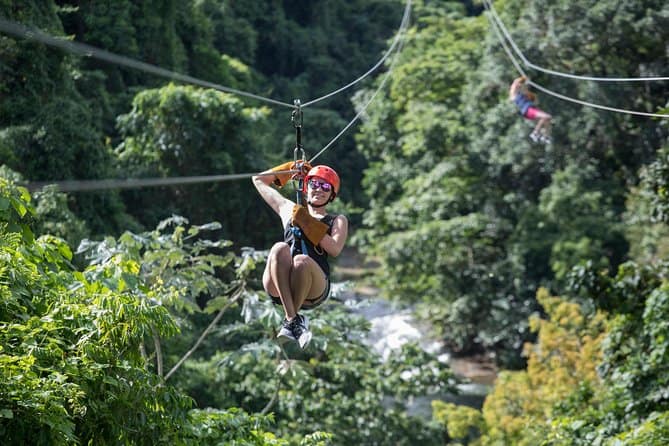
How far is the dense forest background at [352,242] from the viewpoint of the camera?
16.7 ft

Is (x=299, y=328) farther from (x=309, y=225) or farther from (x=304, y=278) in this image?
(x=309, y=225)

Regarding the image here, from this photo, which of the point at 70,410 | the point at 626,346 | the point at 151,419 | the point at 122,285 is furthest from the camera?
the point at 626,346

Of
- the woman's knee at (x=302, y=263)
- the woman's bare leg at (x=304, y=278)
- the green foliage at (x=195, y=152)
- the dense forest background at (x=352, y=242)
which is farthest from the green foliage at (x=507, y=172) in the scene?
the woman's knee at (x=302, y=263)

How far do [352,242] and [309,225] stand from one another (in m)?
16.5

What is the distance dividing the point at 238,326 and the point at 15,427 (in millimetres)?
4852

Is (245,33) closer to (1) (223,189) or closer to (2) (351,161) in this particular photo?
(2) (351,161)

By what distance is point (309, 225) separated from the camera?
4945 mm

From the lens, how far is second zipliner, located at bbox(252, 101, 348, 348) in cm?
496

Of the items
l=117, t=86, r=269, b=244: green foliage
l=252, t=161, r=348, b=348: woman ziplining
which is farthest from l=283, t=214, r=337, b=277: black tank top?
l=117, t=86, r=269, b=244: green foliage

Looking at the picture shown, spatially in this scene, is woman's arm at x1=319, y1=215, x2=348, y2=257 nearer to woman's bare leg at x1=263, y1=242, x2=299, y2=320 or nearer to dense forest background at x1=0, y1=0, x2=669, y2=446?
woman's bare leg at x1=263, y1=242, x2=299, y2=320

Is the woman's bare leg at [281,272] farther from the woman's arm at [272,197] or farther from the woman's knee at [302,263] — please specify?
the woman's arm at [272,197]

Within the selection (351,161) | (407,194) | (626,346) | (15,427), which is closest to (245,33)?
(351,161)

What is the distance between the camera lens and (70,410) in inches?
179

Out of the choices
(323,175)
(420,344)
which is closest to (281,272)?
(323,175)
